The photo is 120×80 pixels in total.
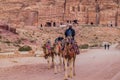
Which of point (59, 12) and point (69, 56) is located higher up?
point (69, 56)

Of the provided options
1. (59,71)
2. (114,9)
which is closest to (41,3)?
(114,9)

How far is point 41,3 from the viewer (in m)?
113

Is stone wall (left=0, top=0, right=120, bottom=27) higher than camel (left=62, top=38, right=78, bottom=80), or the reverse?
camel (left=62, top=38, right=78, bottom=80)

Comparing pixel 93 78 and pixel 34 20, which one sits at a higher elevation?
pixel 93 78

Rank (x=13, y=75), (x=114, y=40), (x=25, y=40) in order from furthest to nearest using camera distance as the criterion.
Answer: (x=114, y=40)
(x=25, y=40)
(x=13, y=75)

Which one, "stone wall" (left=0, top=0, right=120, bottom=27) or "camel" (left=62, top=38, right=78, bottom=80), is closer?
"camel" (left=62, top=38, right=78, bottom=80)

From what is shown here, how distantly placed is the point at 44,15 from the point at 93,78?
89.9 m

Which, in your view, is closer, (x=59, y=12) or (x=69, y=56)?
(x=69, y=56)

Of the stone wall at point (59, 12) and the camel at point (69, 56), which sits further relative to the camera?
the stone wall at point (59, 12)

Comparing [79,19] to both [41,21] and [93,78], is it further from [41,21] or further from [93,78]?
[93,78]

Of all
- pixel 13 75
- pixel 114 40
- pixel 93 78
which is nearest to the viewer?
pixel 93 78

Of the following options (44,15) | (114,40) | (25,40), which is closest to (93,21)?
(44,15)

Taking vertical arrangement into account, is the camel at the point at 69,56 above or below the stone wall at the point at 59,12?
above

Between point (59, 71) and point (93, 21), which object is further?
point (93, 21)
